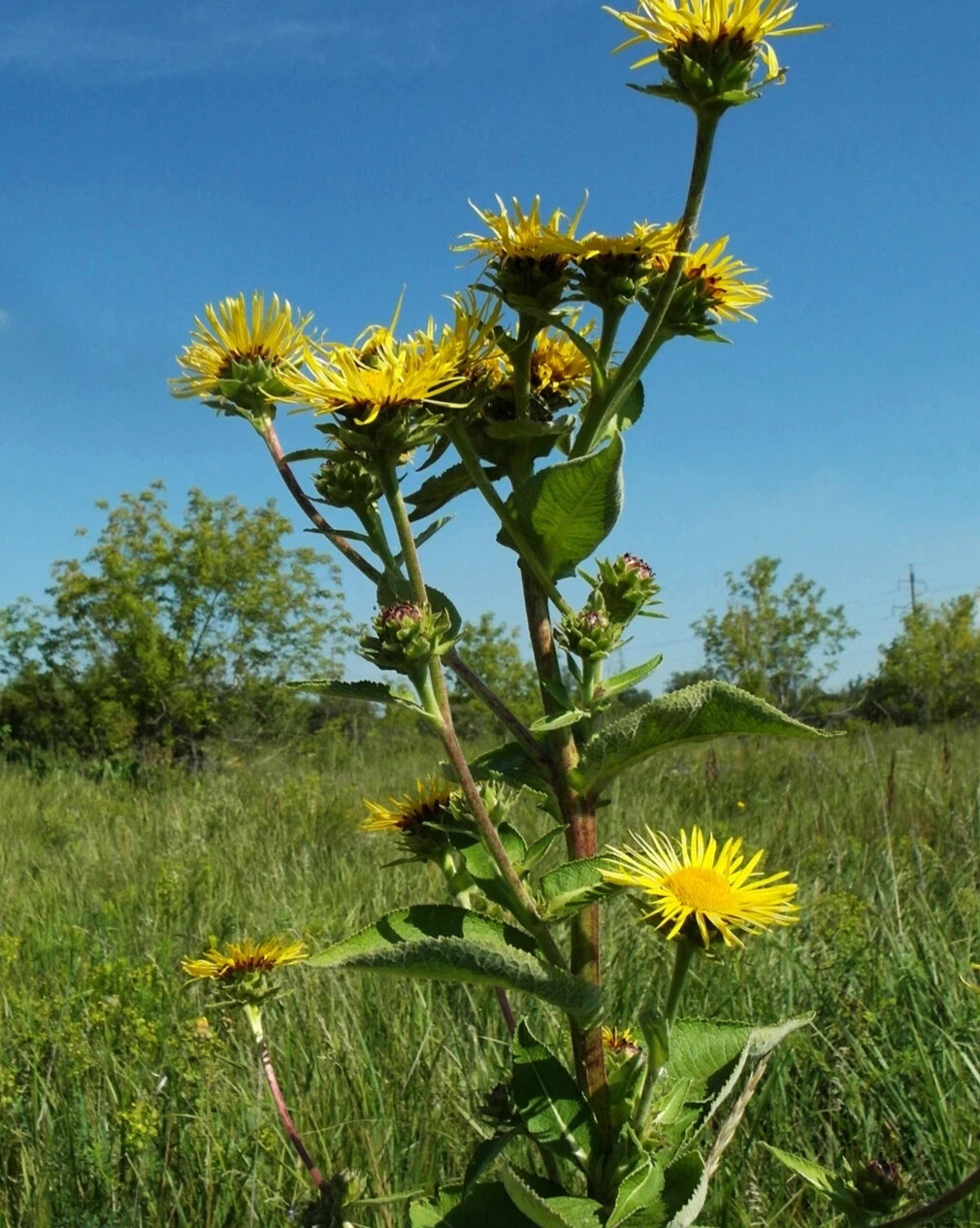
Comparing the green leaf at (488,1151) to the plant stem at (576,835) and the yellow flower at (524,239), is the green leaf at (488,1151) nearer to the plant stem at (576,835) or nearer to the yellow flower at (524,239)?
the plant stem at (576,835)

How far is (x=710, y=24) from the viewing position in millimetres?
1043

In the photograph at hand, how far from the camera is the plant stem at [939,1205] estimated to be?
3.26ft

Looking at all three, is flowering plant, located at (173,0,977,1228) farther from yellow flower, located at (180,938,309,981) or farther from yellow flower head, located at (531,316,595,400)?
yellow flower, located at (180,938,309,981)

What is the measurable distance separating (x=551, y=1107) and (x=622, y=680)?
476mm

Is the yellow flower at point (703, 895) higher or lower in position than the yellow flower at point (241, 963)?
higher

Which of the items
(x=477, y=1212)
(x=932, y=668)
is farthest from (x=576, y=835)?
(x=932, y=668)

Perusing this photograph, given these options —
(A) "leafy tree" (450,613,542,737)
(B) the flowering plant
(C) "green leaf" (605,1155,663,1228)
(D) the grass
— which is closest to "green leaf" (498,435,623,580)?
(B) the flowering plant

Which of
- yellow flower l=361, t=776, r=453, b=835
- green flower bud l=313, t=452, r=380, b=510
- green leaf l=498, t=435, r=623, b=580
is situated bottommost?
yellow flower l=361, t=776, r=453, b=835

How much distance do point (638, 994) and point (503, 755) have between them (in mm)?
1310

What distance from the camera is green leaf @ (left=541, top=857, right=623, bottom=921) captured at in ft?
3.66

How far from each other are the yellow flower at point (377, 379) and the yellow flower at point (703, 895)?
0.56 m

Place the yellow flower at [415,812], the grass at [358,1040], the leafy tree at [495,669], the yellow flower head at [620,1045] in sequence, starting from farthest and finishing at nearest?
the leafy tree at [495,669] → the grass at [358,1040] → the yellow flower at [415,812] → the yellow flower head at [620,1045]

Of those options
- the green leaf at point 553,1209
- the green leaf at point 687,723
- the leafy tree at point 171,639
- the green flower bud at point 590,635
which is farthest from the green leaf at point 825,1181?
the leafy tree at point 171,639

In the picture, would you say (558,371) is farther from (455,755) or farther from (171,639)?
(171,639)
